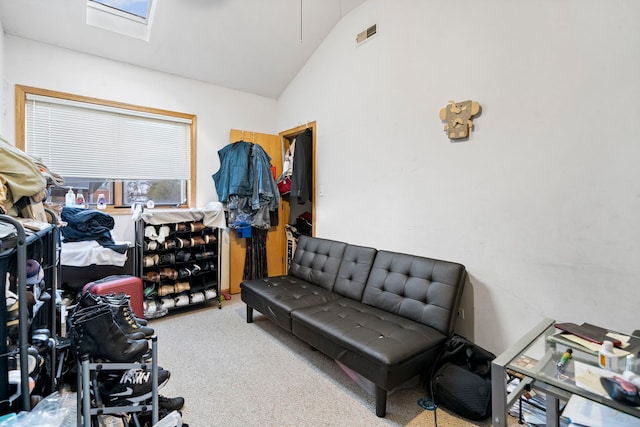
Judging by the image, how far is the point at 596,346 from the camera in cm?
130

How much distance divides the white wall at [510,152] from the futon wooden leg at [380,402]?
0.94m

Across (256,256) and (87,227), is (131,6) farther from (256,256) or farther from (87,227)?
(256,256)

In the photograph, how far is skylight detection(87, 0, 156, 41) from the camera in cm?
281

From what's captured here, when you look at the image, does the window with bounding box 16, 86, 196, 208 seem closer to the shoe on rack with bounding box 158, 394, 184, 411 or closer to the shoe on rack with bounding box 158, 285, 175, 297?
the shoe on rack with bounding box 158, 285, 175, 297

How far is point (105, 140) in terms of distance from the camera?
3.21 m

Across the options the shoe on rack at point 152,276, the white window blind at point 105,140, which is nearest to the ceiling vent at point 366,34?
the white window blind at point 105,140

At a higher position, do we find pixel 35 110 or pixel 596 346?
pixel 35 110

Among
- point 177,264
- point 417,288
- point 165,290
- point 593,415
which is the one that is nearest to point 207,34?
point 177,264

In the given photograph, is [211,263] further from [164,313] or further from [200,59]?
[200,59]

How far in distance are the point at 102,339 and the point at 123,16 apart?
3.09 m

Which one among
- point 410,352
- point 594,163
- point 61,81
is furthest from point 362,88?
point 61,81

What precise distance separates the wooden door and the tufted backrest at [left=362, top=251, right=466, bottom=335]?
6.53 ft

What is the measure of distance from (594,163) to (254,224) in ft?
10.9

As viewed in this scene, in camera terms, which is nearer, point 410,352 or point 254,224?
point 410,352
